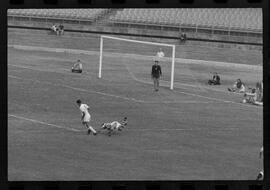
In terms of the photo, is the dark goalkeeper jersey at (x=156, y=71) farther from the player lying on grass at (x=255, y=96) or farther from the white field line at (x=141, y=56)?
the player lying on grass at (x=255, y=96)

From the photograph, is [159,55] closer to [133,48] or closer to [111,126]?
[133,48]

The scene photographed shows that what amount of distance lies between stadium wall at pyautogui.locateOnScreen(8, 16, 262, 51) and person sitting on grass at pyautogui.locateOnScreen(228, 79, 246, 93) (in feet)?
11.3

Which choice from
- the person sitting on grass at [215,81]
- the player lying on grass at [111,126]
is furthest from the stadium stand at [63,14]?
the player lying on grass at [111,126]

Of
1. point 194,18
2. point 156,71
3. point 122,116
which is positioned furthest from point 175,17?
point 122,116

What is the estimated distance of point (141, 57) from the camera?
28.1 meters

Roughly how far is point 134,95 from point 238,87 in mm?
3434

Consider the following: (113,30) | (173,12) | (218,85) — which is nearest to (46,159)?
(218,85)

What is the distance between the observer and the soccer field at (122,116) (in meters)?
17.6

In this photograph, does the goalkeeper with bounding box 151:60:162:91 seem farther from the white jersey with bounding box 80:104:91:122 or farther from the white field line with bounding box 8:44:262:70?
the white jersey with bounding box 80:104:91:122

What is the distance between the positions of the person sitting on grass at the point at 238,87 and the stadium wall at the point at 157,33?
344cm

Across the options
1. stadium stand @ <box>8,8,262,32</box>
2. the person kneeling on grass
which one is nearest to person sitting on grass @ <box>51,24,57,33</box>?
stadium stand @ <box>8,8,262,32</box>

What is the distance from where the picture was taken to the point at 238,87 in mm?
26062

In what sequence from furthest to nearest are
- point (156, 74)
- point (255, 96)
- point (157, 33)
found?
point (157, 33)
point (156, 74)
point (255, 96)

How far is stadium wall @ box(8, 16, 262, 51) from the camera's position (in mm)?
27688
